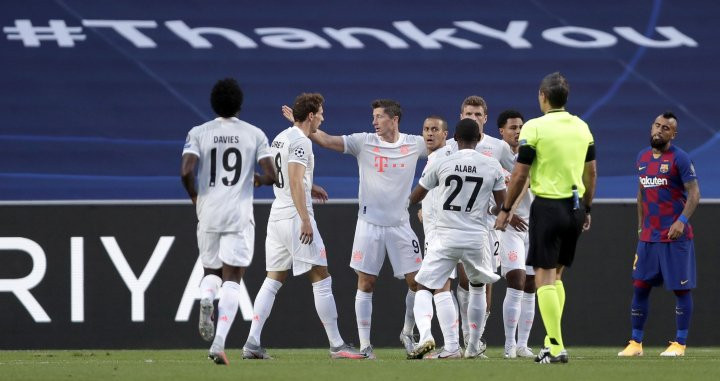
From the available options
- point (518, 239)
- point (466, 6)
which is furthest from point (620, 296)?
point (466, 6)

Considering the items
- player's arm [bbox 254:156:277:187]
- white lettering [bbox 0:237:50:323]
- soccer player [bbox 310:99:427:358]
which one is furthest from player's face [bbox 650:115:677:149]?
white lettering [bbox 0:237:50:323]

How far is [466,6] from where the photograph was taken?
1620 centimetres

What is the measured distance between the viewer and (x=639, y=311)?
1195 centimetres

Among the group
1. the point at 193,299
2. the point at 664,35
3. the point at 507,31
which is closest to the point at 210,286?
the point at 193,299

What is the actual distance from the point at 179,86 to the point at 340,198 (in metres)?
2.34

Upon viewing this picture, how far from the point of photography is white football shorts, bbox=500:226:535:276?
11.6 metres

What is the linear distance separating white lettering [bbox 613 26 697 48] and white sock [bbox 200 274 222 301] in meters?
8.05

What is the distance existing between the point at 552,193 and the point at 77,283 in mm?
5641

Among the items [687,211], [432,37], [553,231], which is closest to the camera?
[553,231]

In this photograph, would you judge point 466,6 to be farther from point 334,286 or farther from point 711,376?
point 711,376

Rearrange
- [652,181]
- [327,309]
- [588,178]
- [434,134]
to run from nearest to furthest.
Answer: [588,178], [327,309], [434,134], [652,181]

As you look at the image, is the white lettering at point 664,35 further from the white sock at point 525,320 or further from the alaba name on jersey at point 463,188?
the alaba name on jersey at point 463,188

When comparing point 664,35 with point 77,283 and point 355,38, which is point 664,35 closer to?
point 355,38

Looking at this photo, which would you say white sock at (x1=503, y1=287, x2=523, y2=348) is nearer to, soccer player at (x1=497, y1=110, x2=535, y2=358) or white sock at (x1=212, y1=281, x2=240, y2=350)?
soccer player at (x1=497, y1=110, x2=535, y2=358)
